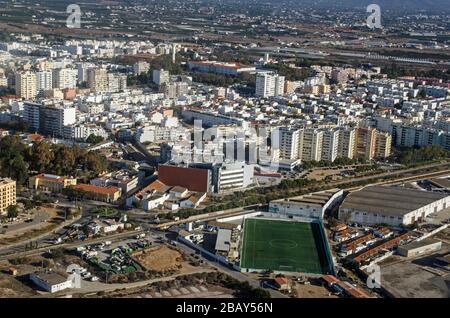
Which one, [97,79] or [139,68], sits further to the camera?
[139,68]

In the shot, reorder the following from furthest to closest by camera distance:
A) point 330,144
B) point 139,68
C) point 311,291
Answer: point 139,68
point 330,144
point 311,291

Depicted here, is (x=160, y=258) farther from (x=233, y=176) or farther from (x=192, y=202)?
(x=233, y=176)

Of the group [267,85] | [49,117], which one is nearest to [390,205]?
[49,117]

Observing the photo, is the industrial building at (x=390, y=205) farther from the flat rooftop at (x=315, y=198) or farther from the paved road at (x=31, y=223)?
the paved road at (x=31, y=223)

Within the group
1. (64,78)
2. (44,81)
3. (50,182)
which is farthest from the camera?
(64,78)

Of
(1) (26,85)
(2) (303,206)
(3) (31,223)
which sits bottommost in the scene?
(3) (31,223)

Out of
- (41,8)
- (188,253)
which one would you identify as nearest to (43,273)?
(188,253)

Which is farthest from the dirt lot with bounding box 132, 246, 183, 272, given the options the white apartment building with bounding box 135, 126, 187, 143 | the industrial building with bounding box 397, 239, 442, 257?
the white apartment building with bounding box 135, 126, 187, 143
